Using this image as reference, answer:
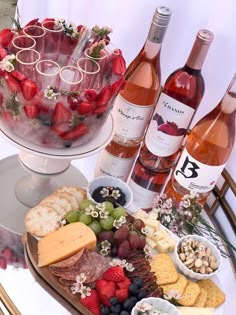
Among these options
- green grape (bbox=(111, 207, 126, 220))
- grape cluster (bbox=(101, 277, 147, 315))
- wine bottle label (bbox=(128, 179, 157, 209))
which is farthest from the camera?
wine bottle label (bbox=(128, 179, 157, 209))

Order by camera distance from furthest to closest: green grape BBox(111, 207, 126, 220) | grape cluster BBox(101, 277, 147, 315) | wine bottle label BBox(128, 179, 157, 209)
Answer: wine bottle label BBox(128, 179, 157, 209) → green grape BBox(111, 207, 126, 220) → grape cluster BBox(101, 277, 147, 315)

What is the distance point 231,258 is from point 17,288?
385 mm

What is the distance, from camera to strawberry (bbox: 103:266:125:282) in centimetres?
73

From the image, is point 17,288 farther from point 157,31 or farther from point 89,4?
point 89,4

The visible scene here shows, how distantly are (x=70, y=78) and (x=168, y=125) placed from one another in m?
0.20

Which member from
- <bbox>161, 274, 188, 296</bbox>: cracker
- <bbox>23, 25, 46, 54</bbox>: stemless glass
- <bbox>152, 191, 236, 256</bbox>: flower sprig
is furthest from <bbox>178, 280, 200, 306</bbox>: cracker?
<bbox>23, 25, 46, 54</bbox>: stemless glass

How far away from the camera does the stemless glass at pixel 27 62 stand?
2.47 ft

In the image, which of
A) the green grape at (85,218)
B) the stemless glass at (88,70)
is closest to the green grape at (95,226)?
the green grape at (85,218)

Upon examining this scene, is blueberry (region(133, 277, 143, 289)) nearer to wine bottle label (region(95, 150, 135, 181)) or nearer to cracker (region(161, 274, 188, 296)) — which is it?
cracker (region(161, 274, 188, 296))

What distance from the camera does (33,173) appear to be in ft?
2.80

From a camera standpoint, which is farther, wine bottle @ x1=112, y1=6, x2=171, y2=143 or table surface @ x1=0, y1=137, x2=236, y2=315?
wine bottle @ x1=112, y1=6, x2=171, y2=143

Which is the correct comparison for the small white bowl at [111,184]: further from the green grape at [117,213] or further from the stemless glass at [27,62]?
the stemless glass at [27,62]

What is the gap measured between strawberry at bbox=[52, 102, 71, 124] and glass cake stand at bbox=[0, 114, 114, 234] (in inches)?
2.5

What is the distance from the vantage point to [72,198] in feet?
2.78
